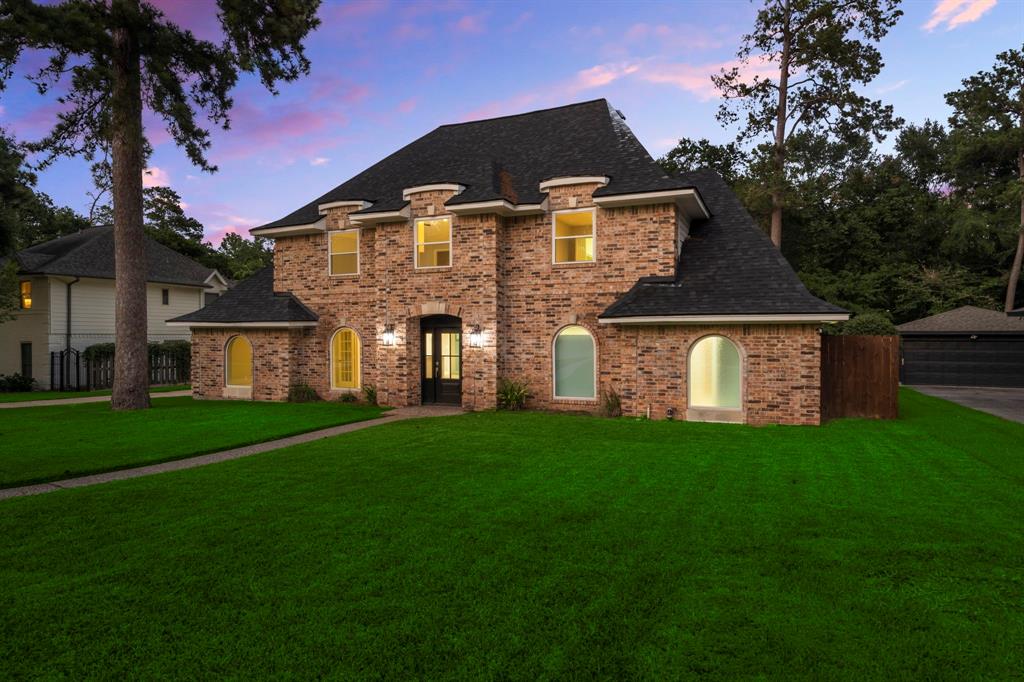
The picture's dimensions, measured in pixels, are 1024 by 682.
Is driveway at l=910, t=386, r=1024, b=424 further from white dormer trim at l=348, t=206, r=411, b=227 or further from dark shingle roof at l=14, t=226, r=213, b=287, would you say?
dark shingle roof at l=14, t=226, r=213, b=287

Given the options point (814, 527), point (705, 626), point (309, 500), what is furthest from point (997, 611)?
point (309, 500)

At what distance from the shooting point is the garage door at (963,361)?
22.7 meters

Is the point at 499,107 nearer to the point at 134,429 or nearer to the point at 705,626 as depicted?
the point at 134,429

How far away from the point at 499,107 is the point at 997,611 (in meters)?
55.1

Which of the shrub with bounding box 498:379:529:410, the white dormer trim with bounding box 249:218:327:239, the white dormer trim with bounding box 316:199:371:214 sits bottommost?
the shrub with bounding box 498:379:529:410

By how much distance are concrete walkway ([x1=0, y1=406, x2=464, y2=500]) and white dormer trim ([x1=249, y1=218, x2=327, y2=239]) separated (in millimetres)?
7016

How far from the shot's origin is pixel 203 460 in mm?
9031

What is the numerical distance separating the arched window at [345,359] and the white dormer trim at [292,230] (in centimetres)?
332

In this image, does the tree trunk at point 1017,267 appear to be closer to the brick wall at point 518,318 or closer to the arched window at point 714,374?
the brick wall at point 518,318

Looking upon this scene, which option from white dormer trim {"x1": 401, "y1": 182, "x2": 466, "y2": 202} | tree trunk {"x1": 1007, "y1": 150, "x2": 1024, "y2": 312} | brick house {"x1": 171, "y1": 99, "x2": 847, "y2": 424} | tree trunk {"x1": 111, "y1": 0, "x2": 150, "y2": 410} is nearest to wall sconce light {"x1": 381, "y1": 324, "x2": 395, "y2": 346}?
brick house {"x1": 171, "y1": 99, "x2": 847, "y2": 424}

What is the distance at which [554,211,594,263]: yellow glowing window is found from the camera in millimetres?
15062

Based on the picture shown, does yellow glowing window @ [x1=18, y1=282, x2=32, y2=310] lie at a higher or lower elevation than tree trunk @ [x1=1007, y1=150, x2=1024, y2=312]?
lower

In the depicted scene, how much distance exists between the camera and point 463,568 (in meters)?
4.54

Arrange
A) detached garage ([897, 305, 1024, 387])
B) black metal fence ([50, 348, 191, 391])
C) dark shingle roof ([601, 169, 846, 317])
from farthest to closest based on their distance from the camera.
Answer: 1. black metal fence ([50, 348, 191, 391])
2. detached garage ([897, 305, 1024, 387])
3. dark shingle roof ([601, 169, 846, 317])
